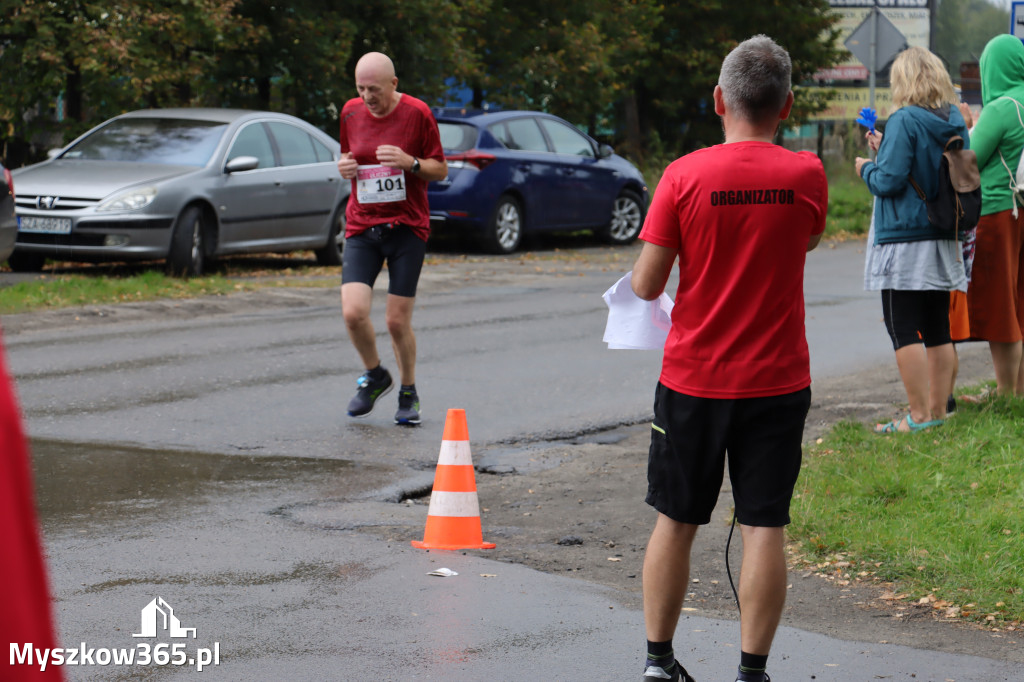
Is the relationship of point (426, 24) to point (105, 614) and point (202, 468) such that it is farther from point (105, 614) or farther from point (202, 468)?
point (105, 614)

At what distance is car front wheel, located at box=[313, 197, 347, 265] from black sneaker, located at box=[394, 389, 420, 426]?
27.0 ft

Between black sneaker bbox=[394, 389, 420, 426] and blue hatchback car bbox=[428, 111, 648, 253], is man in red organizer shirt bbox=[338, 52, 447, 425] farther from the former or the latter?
blue hatchback car bbox=[428, 111, 648, 253]

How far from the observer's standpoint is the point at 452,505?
5.28m

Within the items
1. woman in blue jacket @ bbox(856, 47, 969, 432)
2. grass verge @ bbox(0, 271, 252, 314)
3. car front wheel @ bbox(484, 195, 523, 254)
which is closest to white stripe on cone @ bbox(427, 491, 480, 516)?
woman in blue jacket @ bbox(856, 47, 969, 432)

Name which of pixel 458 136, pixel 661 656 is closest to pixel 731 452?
pixel 661 656

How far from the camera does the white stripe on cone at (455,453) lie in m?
A: 5.49

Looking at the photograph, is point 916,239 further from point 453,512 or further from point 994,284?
point 453,512

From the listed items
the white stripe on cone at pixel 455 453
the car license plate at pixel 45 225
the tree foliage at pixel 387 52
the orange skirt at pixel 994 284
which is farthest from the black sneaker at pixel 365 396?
the tree foliage at pixel 387 52

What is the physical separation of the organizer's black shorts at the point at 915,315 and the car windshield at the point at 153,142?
906 centimetres

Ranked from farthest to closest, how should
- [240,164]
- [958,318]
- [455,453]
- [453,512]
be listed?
[240,164] → [958,318] → [455,453] → [453,512]

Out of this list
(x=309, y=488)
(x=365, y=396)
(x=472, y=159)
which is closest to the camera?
(x=309, y=488)

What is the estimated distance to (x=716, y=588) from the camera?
479cm

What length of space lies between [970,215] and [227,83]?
16287mm

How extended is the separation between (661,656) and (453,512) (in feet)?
5.73
